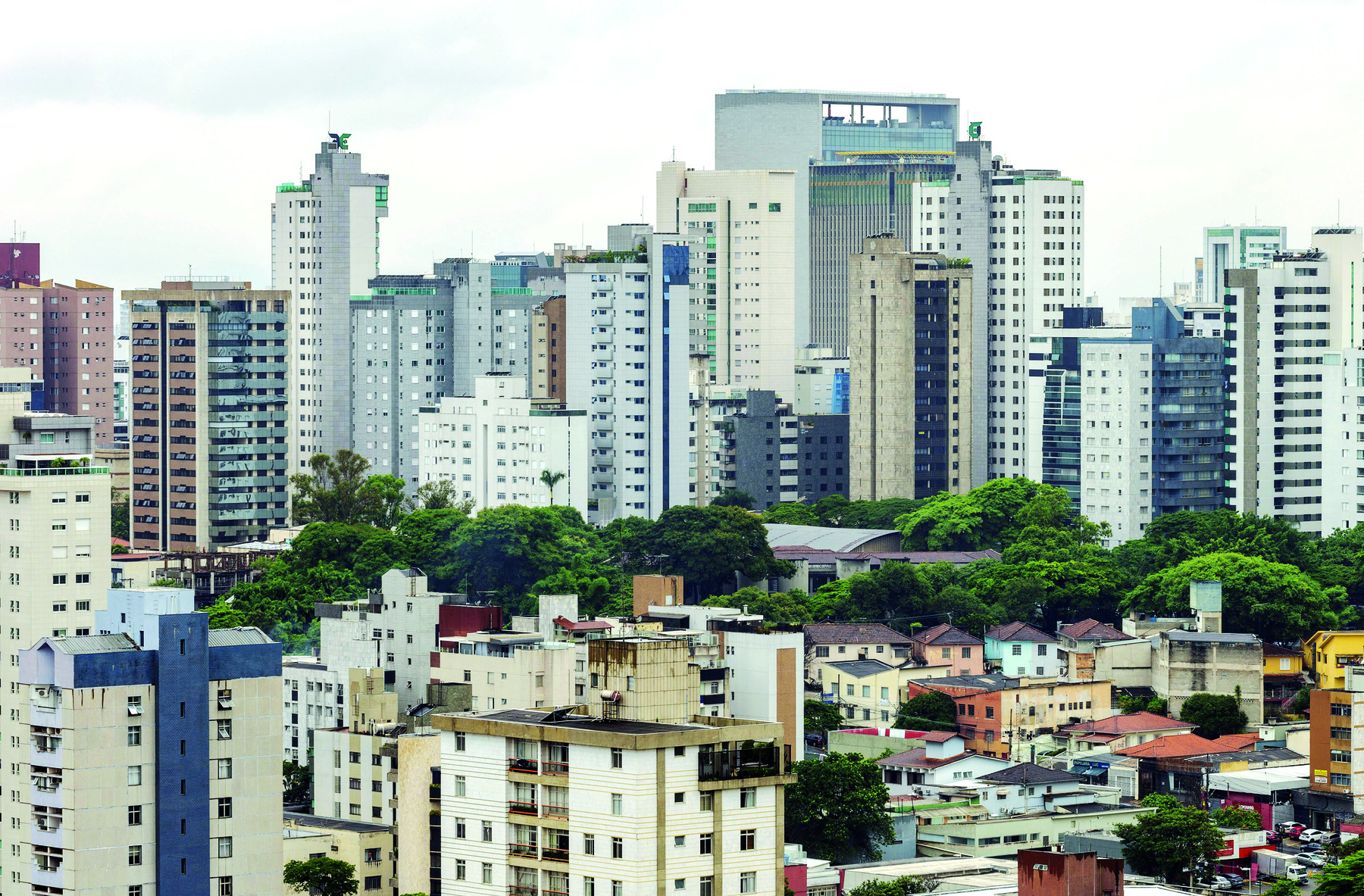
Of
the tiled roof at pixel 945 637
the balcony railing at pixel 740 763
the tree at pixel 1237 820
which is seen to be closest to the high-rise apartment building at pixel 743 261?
the tiled roof at pixel 945 637

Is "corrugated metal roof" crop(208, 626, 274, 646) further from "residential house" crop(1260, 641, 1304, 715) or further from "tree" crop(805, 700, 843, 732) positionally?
"residential house" crop(1260, 641, 1304, 715)

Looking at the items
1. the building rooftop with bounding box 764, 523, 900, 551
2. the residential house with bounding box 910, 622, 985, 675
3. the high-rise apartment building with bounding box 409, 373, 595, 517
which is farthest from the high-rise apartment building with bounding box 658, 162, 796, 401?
the residential house with bounding box 910, 622, 985, 675

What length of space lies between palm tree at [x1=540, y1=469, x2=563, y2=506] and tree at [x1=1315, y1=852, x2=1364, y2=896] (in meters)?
81.9

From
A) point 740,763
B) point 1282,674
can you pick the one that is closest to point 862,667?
point 1282,674

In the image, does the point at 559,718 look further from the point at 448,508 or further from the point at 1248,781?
the point at 448,508

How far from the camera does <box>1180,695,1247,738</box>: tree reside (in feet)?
327

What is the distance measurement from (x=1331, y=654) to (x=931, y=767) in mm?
23051

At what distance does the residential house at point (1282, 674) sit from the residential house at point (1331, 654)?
718 mm

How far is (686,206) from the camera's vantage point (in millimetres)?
182625

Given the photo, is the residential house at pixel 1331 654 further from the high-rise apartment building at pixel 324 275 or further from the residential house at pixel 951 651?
the high-rise apartment building at pixel 324 275

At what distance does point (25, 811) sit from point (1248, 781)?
4267 centimetres

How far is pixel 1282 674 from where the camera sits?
105 meters

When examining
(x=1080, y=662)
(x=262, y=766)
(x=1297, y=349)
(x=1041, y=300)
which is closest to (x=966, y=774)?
(x=1080, y=662)

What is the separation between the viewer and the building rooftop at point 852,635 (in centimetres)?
10844
